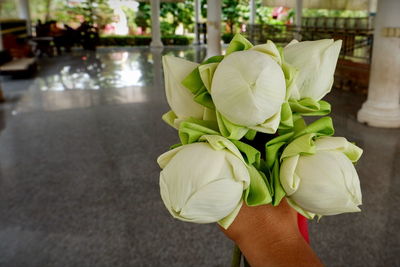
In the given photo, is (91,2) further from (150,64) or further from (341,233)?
(341,233)

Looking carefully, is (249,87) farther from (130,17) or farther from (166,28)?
(130,17)

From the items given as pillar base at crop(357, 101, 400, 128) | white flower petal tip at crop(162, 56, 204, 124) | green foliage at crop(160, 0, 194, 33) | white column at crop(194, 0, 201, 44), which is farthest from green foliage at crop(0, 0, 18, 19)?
white flower petal tip at crop(162, 56, 204, 124)

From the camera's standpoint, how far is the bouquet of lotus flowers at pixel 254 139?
44cm

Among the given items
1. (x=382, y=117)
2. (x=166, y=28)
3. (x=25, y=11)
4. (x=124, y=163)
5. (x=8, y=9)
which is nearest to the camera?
(x=124, y=163)

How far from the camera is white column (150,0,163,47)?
49.9ft

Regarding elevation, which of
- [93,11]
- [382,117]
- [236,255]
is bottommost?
[382,117]

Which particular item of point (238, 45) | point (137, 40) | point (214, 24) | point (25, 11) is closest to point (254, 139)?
point (238, 45)

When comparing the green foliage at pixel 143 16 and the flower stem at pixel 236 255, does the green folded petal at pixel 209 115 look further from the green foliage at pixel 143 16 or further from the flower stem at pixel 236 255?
the green foliage at pixel 143 16

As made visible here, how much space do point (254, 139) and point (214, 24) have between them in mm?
8962

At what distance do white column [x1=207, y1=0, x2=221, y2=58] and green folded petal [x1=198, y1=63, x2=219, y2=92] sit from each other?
345 inches

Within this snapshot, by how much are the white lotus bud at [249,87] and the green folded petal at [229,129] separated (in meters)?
0.01

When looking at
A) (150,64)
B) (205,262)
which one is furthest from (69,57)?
(205,262)

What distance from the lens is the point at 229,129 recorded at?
49cm

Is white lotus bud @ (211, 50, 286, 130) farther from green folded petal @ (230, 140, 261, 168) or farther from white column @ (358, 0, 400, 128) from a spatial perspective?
white column @ (358, 0, 400, 128)
